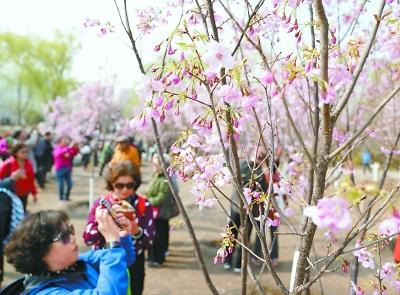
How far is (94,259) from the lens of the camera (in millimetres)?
2061

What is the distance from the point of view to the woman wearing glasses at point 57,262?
1.83 m

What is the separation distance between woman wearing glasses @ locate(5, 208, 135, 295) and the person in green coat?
332 centimetres

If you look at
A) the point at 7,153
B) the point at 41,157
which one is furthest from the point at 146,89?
the point at 41,157

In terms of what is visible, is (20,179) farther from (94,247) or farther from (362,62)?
(362,62)

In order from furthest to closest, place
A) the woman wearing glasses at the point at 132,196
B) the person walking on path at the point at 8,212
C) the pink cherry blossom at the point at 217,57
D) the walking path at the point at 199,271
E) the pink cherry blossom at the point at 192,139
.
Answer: the walking path at the point at 199,271 → the person walking on path at the point at 8,212 → the woman wearing glasses at the point at 132,196 → the pink cherry blossom at the point at 192,139 → the pink cherry blossom at the point at 217,57

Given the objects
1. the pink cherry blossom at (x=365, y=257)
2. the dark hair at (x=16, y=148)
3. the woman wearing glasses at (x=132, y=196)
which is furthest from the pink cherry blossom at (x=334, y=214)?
the dark hair at (x=16, y=148)

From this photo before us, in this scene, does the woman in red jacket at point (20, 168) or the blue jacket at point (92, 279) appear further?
the woman in red jacket at point (20, 168)

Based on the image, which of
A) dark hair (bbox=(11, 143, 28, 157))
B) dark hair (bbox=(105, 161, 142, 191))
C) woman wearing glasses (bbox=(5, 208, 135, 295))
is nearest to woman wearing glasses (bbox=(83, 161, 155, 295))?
dark hair (bbox=(105, 161, 142, 191))

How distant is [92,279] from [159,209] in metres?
3.70

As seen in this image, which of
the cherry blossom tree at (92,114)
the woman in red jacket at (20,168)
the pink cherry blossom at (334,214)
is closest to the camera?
the pink cherry blossom at (334,214)

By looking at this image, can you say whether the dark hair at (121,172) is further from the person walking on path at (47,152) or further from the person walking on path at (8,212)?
the person walking on path at (47,152)

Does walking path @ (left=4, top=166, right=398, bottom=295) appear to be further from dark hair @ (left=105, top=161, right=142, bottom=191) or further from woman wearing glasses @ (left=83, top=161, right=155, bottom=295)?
dark hair @ (left=105, top=161, right=142, bottom=191)

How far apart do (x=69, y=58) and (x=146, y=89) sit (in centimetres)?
4656

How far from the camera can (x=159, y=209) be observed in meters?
5.68
